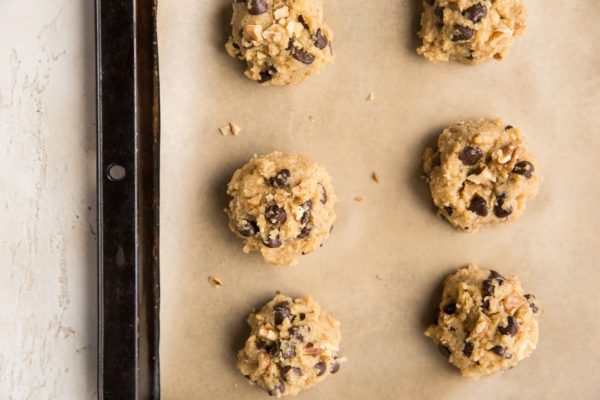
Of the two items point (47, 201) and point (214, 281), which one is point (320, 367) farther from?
point (47, 201)

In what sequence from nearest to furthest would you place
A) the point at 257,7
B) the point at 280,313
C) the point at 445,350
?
the point at 257,7, the point at 280,313, the point at 445,350

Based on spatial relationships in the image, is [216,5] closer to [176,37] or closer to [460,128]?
[176,37]

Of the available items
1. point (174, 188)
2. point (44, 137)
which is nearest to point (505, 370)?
point (174, 188)

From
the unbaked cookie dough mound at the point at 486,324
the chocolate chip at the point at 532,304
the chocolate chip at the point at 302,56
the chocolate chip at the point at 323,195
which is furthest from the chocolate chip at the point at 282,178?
the chocolate chip at the point at 532,304

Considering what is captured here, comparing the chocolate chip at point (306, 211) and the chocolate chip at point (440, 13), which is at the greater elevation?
the chocolate chip at point (440, 13)

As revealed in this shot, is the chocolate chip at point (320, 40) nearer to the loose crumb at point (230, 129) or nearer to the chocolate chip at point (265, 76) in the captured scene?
the chocolate chip at point (265, 76)

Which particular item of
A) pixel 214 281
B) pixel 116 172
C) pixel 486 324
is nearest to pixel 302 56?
pixel 116 172
